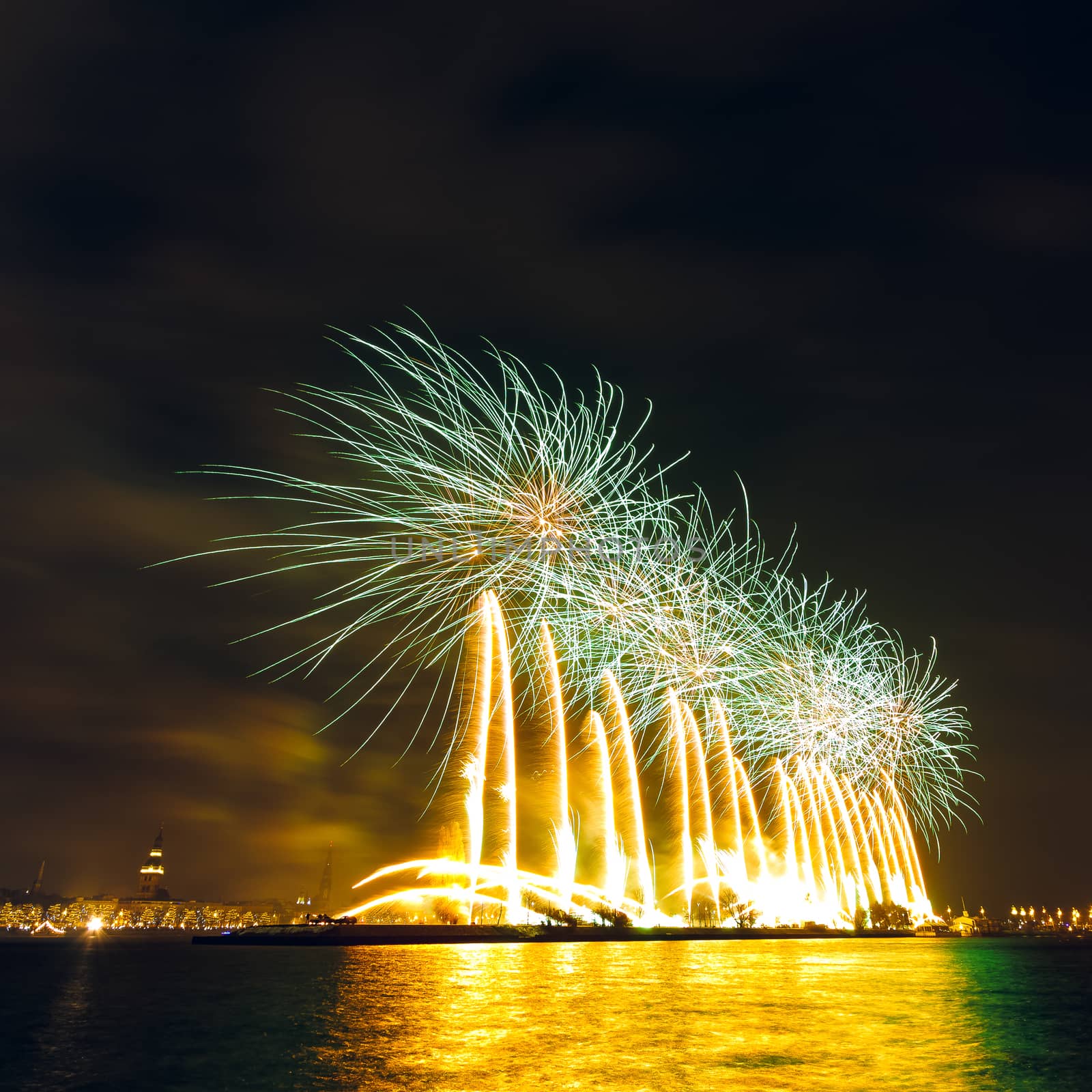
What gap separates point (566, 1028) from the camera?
30.0 m

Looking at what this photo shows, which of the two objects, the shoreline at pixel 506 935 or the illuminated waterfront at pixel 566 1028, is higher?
the shoreline at pixel 506 935

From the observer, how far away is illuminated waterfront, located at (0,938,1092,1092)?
23.8 meters

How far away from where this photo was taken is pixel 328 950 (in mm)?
111125

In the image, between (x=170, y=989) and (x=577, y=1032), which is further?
(x=170, y=989)

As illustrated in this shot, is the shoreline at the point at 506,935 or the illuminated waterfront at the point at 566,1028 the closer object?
the illuminated waterfront at the point at 566,1028

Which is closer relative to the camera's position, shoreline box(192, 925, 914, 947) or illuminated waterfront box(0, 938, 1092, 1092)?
illuminated waterfront box(0, 938, 1092, 1092)

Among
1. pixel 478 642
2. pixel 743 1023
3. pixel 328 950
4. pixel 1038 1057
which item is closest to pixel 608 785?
pixel 478 642

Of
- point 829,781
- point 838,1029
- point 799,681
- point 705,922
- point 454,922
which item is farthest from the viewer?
point 705,922

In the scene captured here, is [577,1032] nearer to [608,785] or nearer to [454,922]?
[608,785]

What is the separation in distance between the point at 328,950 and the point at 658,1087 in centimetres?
10240

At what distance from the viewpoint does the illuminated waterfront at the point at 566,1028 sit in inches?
938

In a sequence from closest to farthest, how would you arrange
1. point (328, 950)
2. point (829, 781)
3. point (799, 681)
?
point (799, 681)
point (829, 781)
point (328, 950)

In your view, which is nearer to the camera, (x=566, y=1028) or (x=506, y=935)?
(x=566, y=1028)

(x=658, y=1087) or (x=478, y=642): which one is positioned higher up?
(x=478, y=642)
